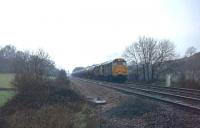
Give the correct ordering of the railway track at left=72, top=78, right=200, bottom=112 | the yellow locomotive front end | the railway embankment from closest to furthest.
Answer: the railway embankment
the railway track at left=72, top=78, right=200, bottom=112
the yellow locomotive front end

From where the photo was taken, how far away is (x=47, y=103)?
2200 cm

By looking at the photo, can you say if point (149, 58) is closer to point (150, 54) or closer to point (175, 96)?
point (150, 54)

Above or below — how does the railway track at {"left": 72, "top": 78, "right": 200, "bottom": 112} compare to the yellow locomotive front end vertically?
below

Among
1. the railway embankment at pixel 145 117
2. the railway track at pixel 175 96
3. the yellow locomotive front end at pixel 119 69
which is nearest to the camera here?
the railway embankment at pixel 145 117

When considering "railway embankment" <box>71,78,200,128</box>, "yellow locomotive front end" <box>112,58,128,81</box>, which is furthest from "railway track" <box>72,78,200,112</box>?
"yellow locomotive front end" <box>112,58,128,81</box>

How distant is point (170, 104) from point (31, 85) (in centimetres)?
997

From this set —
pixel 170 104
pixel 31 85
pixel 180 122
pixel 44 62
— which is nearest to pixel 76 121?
pixel 180 122

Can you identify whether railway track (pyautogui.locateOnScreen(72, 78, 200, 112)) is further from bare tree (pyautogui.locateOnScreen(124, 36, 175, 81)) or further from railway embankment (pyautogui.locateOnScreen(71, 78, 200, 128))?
bare tree (pyautogui.locateOnScreen(124, 36, 175, 81))

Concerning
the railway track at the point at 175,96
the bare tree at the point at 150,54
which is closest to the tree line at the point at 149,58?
the bare tree at the point at 150,54

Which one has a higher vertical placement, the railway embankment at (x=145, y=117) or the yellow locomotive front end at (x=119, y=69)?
the yellow locomotive front end at (x=119, y=69)

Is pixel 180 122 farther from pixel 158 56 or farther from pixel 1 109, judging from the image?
pixel 158 56

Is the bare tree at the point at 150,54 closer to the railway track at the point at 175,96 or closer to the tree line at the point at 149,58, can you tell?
the tree line at the point at 149,58

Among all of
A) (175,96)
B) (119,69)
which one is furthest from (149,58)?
(175,96)

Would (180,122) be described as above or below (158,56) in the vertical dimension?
below
